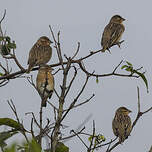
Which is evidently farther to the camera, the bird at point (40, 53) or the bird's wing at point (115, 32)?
the bird's wing at point (115, 32)

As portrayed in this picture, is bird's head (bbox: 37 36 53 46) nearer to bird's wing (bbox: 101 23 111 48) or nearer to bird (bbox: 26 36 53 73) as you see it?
bird (bbox: 26 36 53 73)

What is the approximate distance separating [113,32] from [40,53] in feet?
5.81

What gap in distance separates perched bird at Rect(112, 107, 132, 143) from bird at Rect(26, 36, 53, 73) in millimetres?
1339

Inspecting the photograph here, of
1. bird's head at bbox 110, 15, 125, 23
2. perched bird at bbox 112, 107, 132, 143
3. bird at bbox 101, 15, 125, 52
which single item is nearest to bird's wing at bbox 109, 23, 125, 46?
bird at bbox 101, 15, 125, 52

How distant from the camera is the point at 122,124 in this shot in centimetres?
530

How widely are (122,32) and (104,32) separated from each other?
335 millimetres

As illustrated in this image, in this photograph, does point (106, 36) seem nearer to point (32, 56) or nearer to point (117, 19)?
point (117, 19)

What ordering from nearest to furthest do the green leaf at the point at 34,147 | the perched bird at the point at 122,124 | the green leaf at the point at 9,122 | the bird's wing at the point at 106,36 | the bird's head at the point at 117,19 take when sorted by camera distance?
the green leaf at the point at 34,147
the green leaf at the point at 9,122
the perched bird at the point at 122,124
the bird's wing at the point at 106,36
the bird's head at the point at 117,19

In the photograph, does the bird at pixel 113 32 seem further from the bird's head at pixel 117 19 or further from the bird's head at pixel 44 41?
the bird's head at pixel 44 41

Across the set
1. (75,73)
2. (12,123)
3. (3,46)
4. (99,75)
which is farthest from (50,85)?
(75,73)

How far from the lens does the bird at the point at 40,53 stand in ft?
17.5

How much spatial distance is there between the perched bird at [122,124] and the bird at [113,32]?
3.47 ft

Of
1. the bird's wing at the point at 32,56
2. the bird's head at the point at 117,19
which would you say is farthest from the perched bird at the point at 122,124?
the bird's head at the point at 117,19

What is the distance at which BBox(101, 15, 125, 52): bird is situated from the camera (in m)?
6.42
